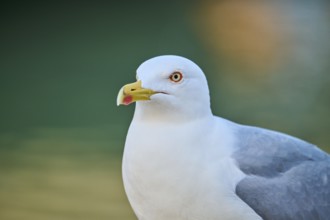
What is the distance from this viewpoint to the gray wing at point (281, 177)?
1708 millimetres

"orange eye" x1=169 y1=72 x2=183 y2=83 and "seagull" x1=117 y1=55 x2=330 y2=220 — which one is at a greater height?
"orange eye" x1=169 y1=72 x2=183 y2=83

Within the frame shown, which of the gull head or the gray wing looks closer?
the gull head

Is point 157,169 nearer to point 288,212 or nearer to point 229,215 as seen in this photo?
point 229,215

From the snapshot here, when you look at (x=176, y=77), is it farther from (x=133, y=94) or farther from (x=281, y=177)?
(x=281, y=177)

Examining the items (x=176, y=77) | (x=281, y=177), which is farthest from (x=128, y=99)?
(x=281, y=177)

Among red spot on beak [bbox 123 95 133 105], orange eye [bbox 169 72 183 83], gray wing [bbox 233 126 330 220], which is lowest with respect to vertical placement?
gray wing [bbox 233 126 330 220]

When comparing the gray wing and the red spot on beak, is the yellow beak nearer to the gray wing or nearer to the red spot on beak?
the red spot on beak

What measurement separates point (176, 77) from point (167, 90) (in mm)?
48

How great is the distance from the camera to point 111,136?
396 cm

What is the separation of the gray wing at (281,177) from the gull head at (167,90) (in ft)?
0.55

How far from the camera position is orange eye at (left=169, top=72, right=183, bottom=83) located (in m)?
1.64

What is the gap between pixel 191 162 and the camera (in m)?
1.66

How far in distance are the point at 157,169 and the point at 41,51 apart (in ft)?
11.2

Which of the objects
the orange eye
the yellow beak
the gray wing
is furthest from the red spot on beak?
the gray wing
